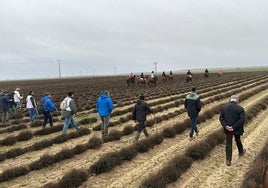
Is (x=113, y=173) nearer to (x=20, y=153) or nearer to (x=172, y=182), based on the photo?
(x=172, y=182)

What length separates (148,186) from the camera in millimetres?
7918

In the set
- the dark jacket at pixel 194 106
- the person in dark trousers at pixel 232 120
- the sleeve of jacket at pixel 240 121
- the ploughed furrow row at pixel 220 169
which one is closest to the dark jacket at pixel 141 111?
the dark jacket at pixel 194 106

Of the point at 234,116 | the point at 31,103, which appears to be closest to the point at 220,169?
the point at 234,116

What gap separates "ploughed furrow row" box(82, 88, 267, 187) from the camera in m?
8.67

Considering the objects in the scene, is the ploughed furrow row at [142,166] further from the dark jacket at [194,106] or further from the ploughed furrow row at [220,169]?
the dark jacket at [194,106]

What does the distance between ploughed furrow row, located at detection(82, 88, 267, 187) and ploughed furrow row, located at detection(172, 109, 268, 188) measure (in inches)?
20.8

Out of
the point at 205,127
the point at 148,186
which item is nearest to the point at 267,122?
the point at 205,127

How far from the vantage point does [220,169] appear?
939 cm

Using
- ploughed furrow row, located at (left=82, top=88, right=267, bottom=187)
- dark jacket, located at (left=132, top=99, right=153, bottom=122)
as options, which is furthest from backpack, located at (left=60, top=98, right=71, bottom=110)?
ploughed furrow row, located at (left=82, top=88, right=267, bottom=187)

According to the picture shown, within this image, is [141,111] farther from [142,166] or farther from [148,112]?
[142,166]

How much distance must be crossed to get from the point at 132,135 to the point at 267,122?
6.51 m

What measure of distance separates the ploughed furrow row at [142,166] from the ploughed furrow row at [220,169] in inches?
20.8

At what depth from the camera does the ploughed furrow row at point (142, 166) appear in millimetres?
8672

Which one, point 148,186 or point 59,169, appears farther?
point 59,169
